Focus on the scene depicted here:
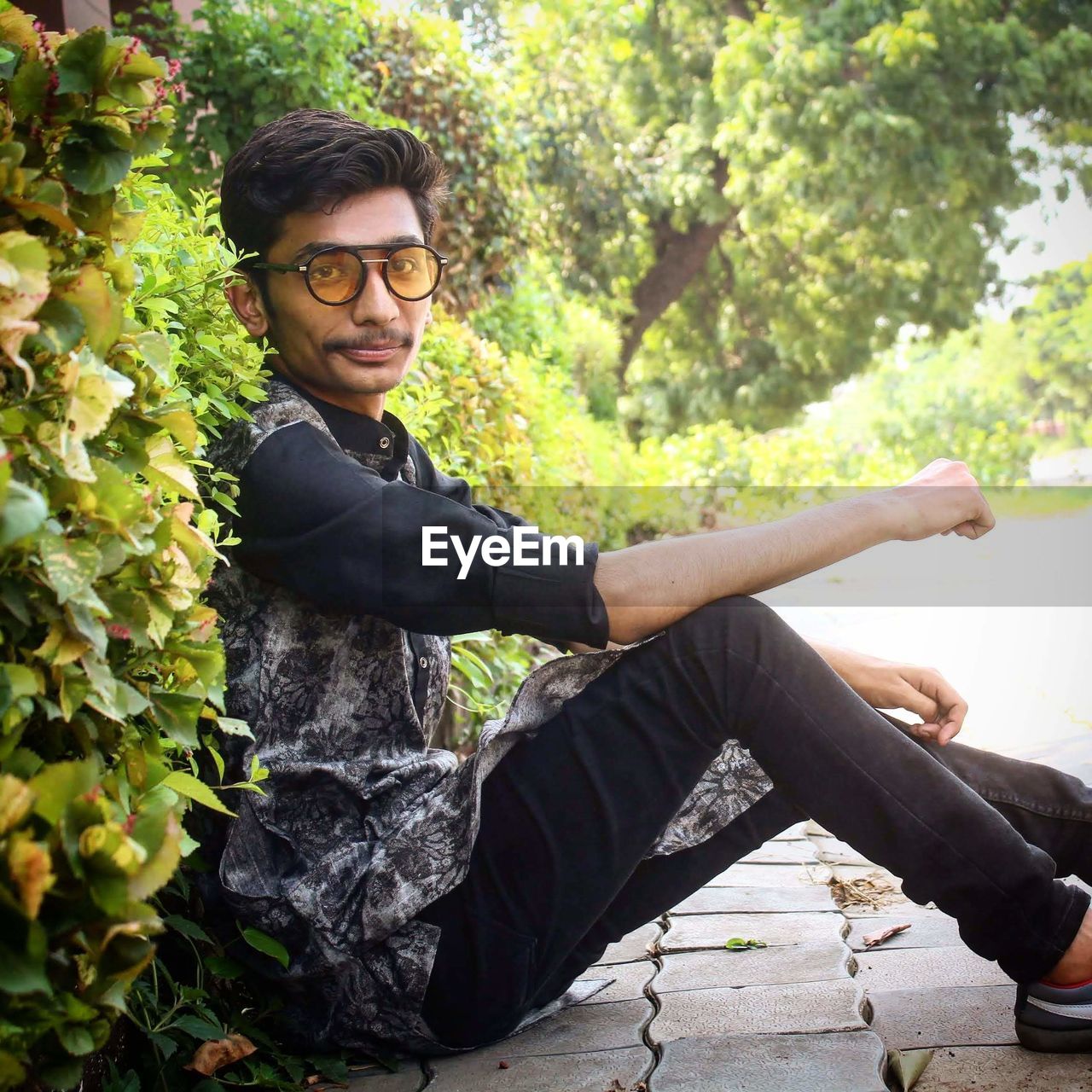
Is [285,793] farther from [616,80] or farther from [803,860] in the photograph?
[616,80]

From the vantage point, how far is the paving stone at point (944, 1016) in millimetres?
1872

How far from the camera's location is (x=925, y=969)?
2240 millimetres

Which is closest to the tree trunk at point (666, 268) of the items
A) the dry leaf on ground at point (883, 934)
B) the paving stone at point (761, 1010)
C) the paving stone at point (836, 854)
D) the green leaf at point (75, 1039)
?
the paving stone at point (836, 854)

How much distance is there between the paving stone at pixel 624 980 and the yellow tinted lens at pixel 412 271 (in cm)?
120

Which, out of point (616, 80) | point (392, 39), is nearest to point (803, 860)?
point (392, 39)

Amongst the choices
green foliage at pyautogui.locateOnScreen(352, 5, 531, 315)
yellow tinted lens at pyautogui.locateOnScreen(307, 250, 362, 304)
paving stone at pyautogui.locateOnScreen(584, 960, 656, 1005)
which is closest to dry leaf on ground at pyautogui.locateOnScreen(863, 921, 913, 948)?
paving stone at pyautogui.locateOnScreen(584, 960, 656, 1005)

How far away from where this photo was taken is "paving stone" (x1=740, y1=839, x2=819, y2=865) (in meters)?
3.08

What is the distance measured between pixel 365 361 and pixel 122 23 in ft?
12.5

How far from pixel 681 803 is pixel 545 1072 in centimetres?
42

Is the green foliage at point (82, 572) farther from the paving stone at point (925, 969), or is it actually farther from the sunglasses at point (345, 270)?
the paving stone at point (925, 969)

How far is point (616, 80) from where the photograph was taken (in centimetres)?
1761

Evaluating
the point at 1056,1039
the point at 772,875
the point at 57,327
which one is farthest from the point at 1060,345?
the point at 57,327

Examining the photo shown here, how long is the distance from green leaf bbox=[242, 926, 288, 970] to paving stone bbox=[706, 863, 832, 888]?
4.28 feet

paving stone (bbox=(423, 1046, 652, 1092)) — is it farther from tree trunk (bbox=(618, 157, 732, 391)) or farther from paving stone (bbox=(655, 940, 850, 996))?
tree trunk (bbox=(618, 157, 732, 391))
